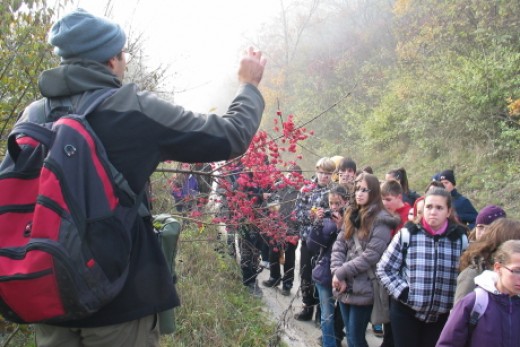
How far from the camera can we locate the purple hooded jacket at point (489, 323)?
260cm

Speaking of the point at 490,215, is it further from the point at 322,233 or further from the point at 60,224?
the point at 60,224

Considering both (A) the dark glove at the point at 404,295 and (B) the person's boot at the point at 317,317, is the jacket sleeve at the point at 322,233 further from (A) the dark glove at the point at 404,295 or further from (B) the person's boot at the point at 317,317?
(A) the dark glove at the point at 404,295

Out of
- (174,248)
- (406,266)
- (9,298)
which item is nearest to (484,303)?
(406,266)

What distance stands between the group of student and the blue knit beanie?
205 cm

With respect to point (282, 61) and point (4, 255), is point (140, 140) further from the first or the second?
point (282, 61)

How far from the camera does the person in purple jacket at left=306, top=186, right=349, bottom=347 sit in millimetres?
4906

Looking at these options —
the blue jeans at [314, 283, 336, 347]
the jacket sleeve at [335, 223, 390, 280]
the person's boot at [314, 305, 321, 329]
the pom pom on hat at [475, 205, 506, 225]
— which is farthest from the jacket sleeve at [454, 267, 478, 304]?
the person's boot at [314, 305, 321, 329]

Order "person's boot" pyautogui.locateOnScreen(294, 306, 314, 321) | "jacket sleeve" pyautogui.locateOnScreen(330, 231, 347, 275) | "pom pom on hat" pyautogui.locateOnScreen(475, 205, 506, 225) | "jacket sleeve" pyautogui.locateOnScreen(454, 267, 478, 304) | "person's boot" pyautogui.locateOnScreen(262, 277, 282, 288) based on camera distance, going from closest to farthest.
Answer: "jacket sleeve" pyautogui.locateOnScreen(454, 267, 478, 304), "pom pom on hat" pyautogui.locateOnScreen(475, 205, 506, 225), "jacket sleeve" pyautogui.locateOnScreen(330, 231, 347, 275), "person's boot" pyautogui.locateOnScreen(294, 306, 314, 321), "person's boot" pyautogui.locateOnScreen(262, 277, 282, 288)

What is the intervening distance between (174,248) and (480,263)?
2.28 m

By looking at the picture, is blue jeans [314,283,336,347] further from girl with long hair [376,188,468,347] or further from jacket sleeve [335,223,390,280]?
girl with long hair [376,188,468,347]

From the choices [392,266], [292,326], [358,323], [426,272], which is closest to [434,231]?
[426,272]

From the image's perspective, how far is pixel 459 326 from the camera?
8.79 feet

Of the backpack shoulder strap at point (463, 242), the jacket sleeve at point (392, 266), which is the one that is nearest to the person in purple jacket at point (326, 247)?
the jacket sleeve at point (392, 266)

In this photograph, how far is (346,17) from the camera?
2609 centimetres
